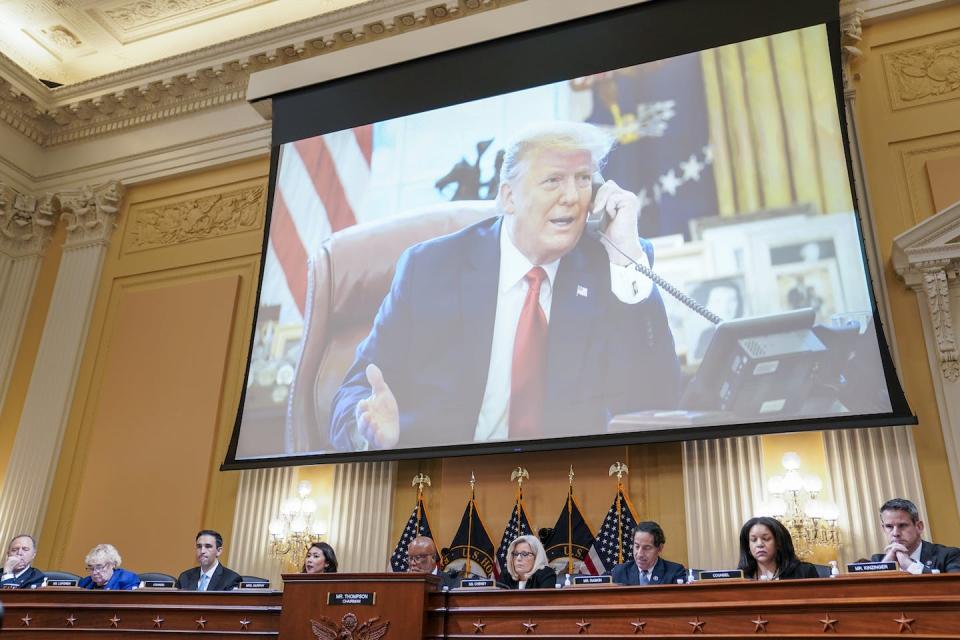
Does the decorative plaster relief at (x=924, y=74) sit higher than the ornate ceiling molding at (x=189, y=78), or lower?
lower

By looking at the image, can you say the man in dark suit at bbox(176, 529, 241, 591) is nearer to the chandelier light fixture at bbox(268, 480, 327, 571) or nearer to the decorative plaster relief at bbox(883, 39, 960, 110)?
the chandelier light fixture at bbox(268, 480, 327, 571)

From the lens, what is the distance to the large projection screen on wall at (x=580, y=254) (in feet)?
19.0

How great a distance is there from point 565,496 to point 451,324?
1.53m

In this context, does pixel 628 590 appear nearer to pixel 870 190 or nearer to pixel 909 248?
pixel 909 248

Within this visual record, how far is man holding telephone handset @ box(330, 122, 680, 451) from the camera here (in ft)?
20.1

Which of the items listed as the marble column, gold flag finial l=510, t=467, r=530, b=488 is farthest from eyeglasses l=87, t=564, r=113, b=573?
the marble column

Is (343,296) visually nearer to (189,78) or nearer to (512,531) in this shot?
(512,531)

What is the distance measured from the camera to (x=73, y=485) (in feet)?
27.4

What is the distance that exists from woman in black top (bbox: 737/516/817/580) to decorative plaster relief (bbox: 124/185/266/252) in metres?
6.09

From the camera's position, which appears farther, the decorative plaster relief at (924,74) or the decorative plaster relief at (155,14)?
the decorative plaster relief at (155,14)

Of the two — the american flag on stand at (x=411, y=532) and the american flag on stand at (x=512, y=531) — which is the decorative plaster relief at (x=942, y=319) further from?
the american flag on stand at (x=411, y=532)

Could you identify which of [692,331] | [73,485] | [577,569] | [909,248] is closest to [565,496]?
[577,569]

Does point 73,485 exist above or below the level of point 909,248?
below

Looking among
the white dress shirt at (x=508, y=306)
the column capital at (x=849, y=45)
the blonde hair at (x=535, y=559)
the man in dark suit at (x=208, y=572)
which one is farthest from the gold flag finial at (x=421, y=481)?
the column capital at (x=849, y=45)
